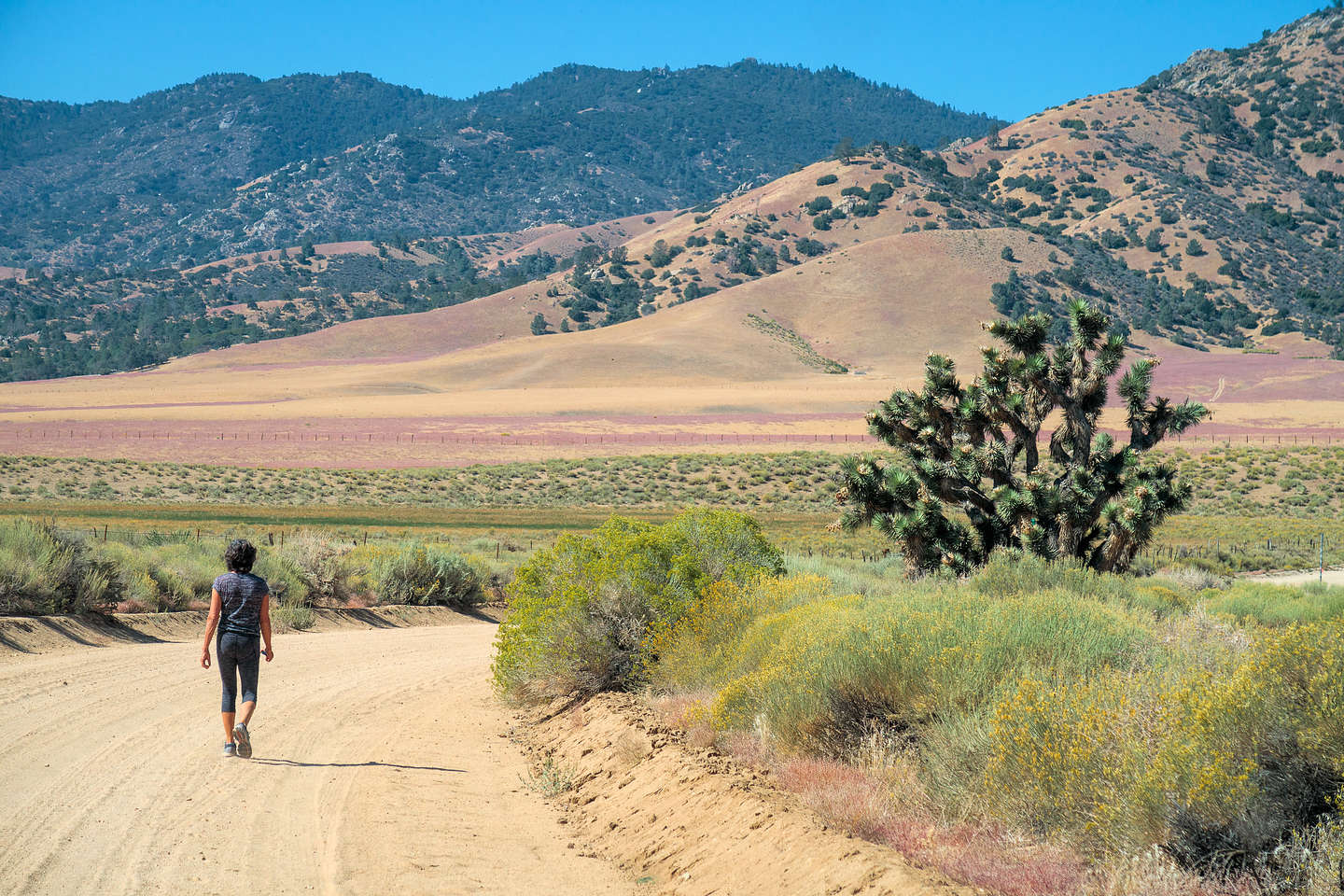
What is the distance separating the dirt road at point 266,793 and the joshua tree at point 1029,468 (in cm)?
1054

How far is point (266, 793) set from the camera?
8.72m

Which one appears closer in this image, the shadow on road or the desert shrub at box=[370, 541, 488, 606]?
the shadow on road

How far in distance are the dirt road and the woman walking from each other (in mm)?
290

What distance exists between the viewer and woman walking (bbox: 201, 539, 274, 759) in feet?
31.5

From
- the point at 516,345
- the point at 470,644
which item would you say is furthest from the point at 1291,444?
the point at 516,345

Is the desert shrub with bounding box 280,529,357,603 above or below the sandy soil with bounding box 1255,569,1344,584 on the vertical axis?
above

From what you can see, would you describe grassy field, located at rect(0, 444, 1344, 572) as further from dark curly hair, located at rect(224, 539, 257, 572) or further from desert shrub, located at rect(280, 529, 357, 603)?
dark curly hair, located at rect(224, 539, 257, 572)

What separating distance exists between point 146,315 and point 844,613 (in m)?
212

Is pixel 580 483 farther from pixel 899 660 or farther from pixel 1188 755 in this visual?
pixel 1188 755

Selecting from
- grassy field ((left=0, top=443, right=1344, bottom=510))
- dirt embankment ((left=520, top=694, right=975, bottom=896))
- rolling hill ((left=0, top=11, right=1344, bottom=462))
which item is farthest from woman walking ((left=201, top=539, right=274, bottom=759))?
rolling hill ((left=0, top=11, right=1344, bottom=462))

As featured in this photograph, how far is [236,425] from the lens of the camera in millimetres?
89500

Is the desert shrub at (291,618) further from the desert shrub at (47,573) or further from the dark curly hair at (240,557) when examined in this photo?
the dark curly hair at (240,557)

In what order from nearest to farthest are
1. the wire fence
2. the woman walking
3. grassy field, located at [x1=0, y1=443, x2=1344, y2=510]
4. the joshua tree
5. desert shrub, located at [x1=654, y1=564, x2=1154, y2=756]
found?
desert shrub, located at [x1=654, y1=564, x2=1154, y2=756] → the woman walking → the joshua tree → grassy field, located at [x1=0, y1=443, x2=1344, y2=510] → the wire fence

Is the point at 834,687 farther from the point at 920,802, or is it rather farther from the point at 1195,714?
the point at 1195,714
